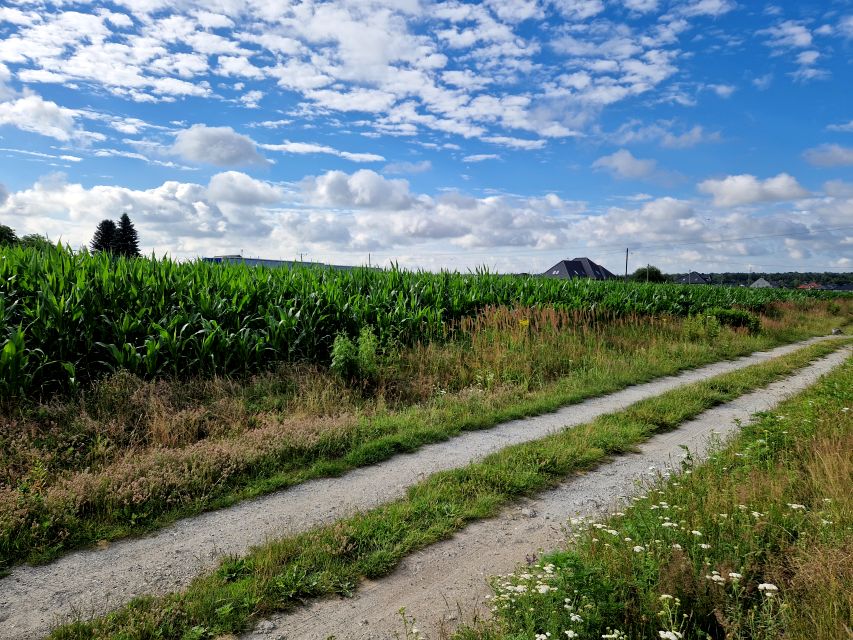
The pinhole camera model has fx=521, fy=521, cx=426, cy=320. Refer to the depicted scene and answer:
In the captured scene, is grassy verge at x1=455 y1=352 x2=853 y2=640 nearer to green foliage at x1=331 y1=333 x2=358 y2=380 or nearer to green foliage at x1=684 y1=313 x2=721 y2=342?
green foliage at x1=331 y1=333 x2=358 y2=380

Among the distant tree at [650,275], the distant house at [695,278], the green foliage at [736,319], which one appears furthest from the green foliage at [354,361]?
the distant house at [695,278]

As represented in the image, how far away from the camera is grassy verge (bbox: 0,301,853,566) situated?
187 inches

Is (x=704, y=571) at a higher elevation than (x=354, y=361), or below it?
below

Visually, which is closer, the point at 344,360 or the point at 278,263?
the point at 344,360

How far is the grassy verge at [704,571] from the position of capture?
2988 millimetres

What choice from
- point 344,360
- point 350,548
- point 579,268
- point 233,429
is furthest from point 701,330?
point 579,268

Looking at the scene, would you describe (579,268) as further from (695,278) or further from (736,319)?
(736,319)

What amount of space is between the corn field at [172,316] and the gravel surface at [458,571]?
5508 millimetres

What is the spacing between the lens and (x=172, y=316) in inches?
344

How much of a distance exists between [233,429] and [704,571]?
5.39 meters

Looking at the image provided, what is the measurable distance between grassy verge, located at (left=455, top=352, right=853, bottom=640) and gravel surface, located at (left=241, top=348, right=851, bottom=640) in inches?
10.4

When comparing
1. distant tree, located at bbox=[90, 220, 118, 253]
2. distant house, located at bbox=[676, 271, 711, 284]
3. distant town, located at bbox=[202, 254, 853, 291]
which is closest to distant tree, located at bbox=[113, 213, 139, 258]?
distant tree, located at bbox=[90, 220, 118, 253]

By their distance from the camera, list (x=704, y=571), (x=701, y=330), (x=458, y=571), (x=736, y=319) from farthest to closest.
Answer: (x=736, y=319) < (x=701, y=330) < (x=458, y=571) < (x=704, y=571)

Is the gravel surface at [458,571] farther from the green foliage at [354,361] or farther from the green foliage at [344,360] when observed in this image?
the green foliage at [344,360]
